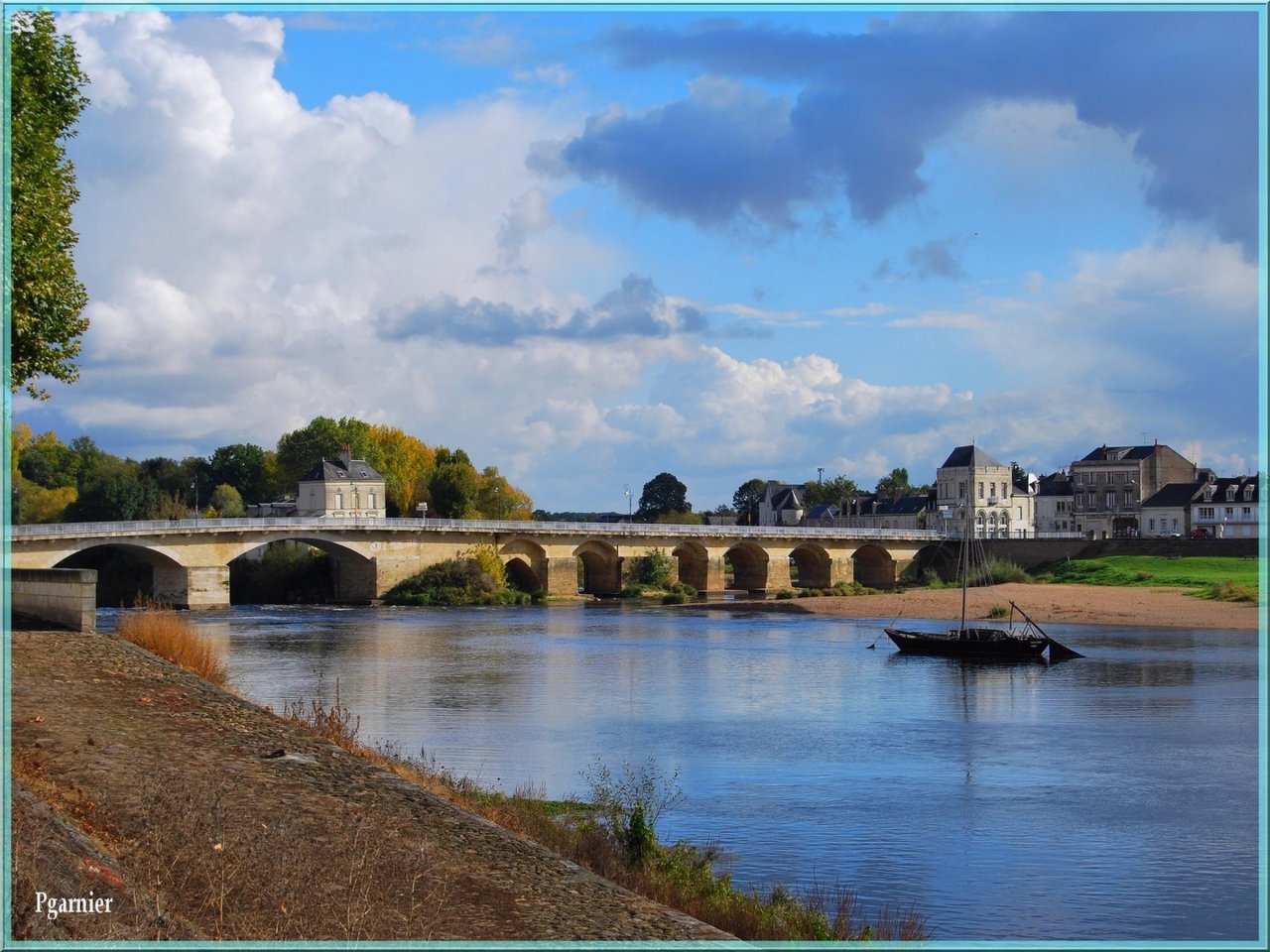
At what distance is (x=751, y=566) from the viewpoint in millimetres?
103000

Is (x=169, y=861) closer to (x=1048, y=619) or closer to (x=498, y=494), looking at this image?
(x=1048, y=619)

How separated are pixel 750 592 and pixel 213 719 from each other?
85360 mm

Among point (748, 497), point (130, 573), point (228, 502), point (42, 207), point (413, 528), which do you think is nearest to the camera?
point (42, 207)

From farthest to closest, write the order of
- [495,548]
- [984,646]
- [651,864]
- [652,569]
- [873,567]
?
[873,567] → [652,569] → [495,548] → [984,646] → [651,864]

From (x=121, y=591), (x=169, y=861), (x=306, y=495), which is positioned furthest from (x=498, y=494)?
(x=169, y=861)

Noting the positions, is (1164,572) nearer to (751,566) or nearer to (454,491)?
(751,566)

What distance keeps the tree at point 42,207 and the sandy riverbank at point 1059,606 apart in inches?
2003

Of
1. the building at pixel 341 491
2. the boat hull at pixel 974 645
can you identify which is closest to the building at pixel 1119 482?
the building at pixel 341 491

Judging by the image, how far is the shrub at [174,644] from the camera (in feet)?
85.7

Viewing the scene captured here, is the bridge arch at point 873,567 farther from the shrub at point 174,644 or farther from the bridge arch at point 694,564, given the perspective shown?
the shrub at point 174,644

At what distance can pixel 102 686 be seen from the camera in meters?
20.4

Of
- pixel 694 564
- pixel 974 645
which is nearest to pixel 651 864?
pixel 974 645

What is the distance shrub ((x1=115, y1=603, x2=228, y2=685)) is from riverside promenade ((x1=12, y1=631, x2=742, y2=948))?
7.53 metres

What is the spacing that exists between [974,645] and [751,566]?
5488 centimetres
